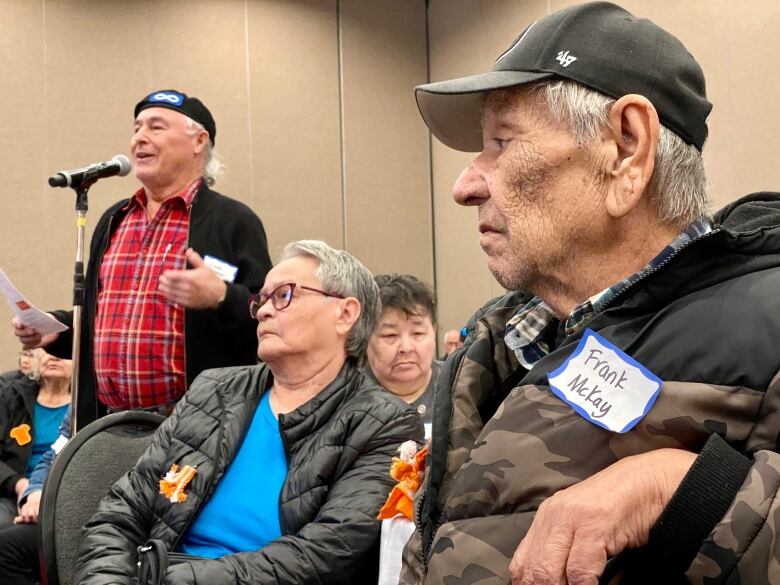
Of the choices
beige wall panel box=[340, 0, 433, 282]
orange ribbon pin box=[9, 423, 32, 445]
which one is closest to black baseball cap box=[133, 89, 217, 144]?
orange ribbon pin box=[9, 423, 32, 445]

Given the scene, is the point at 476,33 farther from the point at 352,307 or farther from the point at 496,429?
the point at 496,429

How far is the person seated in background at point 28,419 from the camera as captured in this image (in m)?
3.86

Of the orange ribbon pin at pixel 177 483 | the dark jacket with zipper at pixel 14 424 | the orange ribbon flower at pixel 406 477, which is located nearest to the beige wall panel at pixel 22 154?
the dark jacket with zipper at pixel 14 424

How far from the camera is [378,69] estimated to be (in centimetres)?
676

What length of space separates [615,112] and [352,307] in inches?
57.8

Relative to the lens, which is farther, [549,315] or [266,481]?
[266,481]

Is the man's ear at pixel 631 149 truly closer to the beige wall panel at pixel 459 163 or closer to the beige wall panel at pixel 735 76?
the beige wall panel at pixel 735 76

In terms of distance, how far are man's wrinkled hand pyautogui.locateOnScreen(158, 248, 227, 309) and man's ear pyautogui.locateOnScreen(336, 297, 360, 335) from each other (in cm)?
45

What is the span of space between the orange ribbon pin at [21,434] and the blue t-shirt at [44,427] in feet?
0.18

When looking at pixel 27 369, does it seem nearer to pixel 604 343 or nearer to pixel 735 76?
pixel 735 76

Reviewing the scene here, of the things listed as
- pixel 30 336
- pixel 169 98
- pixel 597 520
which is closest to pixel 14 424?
pixel 30 336

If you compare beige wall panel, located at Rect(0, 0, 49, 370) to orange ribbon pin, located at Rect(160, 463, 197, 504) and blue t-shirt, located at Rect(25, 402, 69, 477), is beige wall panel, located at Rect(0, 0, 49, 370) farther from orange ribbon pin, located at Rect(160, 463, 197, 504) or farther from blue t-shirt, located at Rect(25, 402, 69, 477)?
orange ribbon pin, located at Rect(160, 463, 197, 504)

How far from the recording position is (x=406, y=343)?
3.17 meters

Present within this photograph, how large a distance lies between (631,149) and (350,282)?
1472 mm
